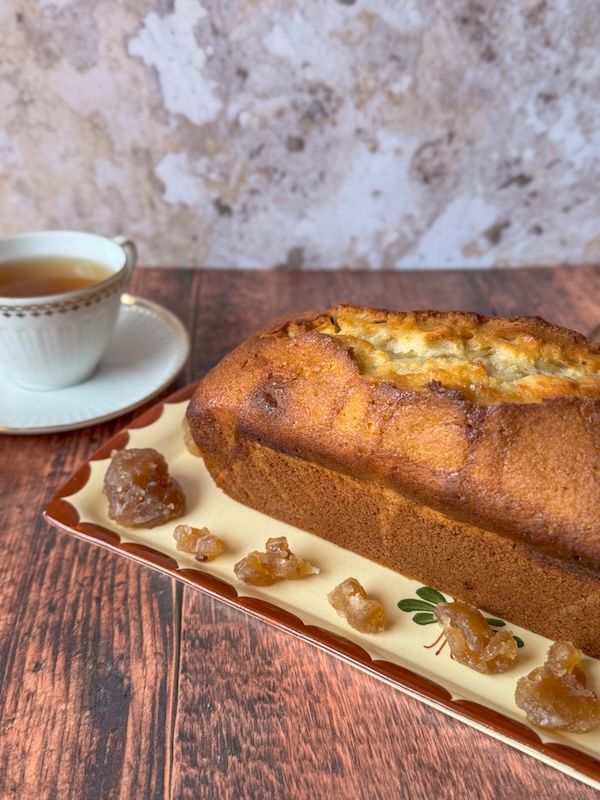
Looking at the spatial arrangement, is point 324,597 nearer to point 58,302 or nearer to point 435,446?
point 435,446

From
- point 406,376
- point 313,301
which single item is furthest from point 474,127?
point 406,376

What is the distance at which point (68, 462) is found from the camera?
1.56 m

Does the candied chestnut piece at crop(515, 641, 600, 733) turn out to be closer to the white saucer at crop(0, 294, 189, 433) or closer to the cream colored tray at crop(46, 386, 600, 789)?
the cream colored tray at crop(46, 386, 600, 789)

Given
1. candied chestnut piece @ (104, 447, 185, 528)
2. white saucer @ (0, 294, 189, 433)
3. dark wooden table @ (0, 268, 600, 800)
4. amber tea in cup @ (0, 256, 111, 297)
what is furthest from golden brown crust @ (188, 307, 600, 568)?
amber tea in cup @ (0, 256, 111, 297)

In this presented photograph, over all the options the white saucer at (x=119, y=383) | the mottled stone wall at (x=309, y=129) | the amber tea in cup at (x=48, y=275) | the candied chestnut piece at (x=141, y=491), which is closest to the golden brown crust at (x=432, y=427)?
the candied chestnut piece at (x=141, y=491)

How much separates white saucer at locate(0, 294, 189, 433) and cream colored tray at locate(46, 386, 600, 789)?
0.51 feet

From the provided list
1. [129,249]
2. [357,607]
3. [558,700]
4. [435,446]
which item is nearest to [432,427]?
[435,446]

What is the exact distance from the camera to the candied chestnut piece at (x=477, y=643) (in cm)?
106

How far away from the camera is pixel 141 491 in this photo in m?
1.32

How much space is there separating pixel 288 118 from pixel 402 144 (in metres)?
0.36

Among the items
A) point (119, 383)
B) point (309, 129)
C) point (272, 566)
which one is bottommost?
point (119, 383)

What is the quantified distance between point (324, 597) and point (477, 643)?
26cm

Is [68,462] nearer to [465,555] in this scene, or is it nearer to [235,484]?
[235,484]

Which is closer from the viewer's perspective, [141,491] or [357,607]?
[357,607]
